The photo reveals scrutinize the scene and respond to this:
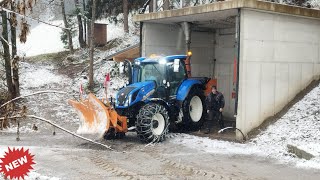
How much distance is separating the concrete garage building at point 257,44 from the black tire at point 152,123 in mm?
2012

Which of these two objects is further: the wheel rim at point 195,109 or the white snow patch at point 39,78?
the white snow patch at point 39,78

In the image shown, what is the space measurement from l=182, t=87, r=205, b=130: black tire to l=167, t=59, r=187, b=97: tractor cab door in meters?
0.47

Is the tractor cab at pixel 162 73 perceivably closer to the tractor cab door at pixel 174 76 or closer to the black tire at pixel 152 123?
the tractor cab door at pixel 174 76

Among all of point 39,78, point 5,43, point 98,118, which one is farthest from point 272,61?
point 39,78

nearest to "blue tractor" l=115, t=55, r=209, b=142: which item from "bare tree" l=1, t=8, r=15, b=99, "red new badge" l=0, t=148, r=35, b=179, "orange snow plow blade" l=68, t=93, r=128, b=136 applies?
"orange snow plow blade" l=68, t=93, r=128, b=136

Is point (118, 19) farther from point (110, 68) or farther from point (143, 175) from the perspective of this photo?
point (143, 175)

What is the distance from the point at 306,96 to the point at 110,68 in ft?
44.2

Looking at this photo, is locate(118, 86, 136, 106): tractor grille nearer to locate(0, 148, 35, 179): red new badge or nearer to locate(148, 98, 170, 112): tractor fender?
locate(148, 98, 170, 112): tractor fender

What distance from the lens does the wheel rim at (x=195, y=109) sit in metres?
13.2

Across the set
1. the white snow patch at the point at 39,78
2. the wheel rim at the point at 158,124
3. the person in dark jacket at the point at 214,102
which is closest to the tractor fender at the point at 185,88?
the person in dark jacket at the point at 214,102

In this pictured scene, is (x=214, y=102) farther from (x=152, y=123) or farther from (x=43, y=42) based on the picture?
(x=43, y=42)

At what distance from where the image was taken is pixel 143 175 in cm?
808

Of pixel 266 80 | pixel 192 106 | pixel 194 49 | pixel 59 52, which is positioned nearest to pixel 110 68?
pixel 59 52

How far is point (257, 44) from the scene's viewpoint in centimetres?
1197
